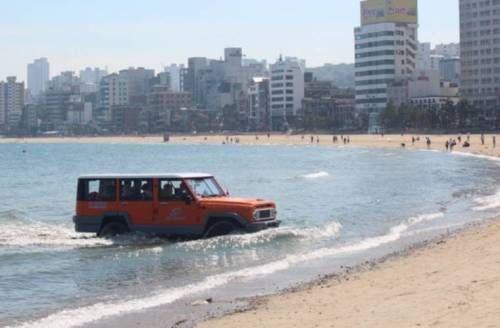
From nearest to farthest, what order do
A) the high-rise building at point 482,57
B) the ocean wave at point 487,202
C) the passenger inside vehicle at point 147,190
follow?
the passenger inside vehicle at point 147,190, the ocean wave at point 487,202, the high-rise building at point 482,57

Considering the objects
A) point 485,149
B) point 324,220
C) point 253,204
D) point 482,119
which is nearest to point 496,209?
point 324,220

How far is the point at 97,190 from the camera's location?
24.5 meters

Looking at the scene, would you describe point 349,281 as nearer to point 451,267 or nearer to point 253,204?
point 451,267

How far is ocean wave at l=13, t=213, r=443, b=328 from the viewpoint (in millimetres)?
14164

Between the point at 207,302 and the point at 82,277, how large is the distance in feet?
16.1

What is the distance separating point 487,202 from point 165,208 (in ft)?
59.7

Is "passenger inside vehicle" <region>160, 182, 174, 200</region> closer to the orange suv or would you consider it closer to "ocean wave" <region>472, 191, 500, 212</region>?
the orange suv

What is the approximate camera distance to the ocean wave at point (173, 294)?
1416 centimetres

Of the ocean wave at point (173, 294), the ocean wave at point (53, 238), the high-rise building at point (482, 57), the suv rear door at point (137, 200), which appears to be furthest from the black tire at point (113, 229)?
the high-rise building at point (482, 57)

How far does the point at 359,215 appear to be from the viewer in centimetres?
3366

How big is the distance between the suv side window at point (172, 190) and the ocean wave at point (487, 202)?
14.6 meters

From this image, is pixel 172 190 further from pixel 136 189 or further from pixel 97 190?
pixel 97 190

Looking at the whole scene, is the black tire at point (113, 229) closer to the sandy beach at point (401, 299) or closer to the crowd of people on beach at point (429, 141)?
the sandy beach at point (401, 299)

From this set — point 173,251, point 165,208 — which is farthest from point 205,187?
point 173,251
